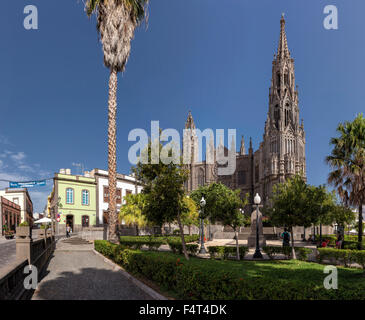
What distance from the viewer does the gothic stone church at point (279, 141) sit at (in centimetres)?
6962

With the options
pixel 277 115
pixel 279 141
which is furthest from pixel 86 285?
pixel 277 115

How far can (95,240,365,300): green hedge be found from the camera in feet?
19.1

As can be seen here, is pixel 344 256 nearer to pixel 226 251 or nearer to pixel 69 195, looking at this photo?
pixel 226 251

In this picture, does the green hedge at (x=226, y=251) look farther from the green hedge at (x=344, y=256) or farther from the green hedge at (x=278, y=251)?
the green hedge at (x=344, y=256)

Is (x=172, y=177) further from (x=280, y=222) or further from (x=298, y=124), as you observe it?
(x=298, y=124)

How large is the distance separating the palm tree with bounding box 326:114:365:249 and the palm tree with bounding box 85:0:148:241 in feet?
49.2

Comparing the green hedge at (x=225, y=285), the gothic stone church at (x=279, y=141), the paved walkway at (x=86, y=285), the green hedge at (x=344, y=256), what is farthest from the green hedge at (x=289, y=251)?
the gothic stone church at (x=279, y=141)

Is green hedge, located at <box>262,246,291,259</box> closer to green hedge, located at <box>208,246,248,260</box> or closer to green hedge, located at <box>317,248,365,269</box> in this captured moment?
green hedge, located at <box>208,246,248,260</box>

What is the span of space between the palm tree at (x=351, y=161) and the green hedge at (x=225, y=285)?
1452cm

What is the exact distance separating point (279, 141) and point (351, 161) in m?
50.9

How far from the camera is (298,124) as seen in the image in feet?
237

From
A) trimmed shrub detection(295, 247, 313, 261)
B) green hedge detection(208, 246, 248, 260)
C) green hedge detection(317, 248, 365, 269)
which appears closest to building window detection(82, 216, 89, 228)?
green hedge detection(208, 246, 248, 260)
